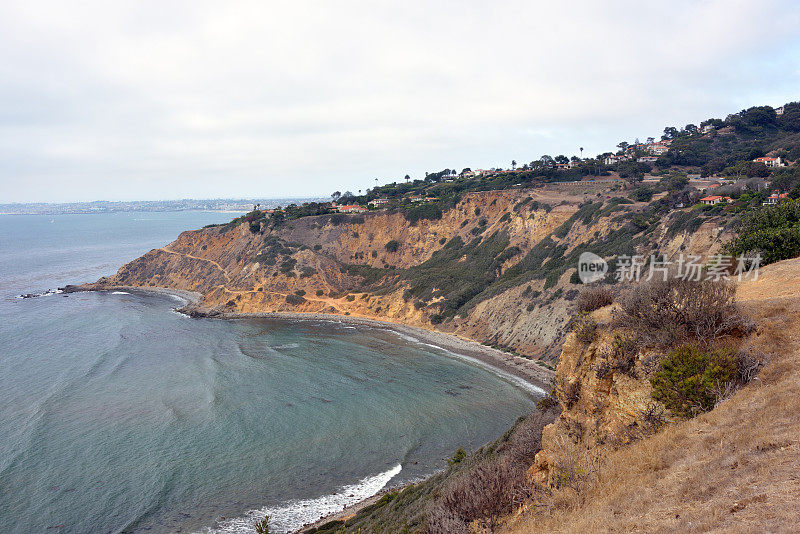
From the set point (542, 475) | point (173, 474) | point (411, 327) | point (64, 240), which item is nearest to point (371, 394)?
point (173, 474)

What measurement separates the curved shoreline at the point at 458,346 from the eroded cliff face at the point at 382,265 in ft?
4.99

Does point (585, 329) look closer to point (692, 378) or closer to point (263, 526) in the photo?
point (692, 378)

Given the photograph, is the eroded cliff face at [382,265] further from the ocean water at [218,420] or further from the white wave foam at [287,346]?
the white wave foam at [287,346]

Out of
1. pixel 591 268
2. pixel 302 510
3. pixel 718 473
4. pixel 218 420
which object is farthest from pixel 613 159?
pixel 718 473

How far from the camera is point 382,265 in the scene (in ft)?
272

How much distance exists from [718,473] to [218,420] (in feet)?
117

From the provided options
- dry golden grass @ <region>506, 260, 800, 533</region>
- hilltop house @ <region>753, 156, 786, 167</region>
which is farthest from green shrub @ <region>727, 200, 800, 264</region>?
hilltop house @ <region>753, 156, 786, 167</region>

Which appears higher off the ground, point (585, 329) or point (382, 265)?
point (585, 329)

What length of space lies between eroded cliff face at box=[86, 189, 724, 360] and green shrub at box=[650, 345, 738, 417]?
33337 millimetres

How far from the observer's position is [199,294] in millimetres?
83750

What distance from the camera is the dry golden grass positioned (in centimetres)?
706

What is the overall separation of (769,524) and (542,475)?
7159 millimetres

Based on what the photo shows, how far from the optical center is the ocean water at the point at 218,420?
2572 cm

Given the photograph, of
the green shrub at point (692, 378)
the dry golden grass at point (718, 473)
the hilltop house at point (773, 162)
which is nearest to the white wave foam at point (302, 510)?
the dry golden grass at point (718, 473)
